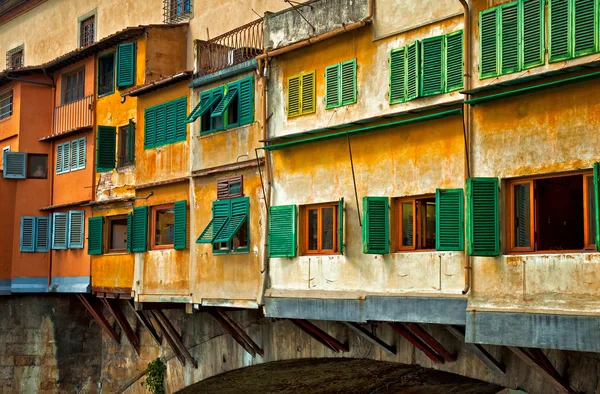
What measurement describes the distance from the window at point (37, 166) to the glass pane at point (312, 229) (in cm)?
1105

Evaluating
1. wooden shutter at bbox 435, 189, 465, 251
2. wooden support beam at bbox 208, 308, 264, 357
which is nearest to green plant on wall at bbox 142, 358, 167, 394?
wooden support beam at bbox 208, 308, 264, 357

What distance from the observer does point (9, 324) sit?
25.3 metres

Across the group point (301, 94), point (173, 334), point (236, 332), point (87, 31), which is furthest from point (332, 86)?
point (87, 31)

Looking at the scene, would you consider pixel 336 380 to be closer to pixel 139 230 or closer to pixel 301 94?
pixel 139 230

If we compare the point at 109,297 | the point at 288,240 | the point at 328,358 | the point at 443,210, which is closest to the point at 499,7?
the point at 443,210

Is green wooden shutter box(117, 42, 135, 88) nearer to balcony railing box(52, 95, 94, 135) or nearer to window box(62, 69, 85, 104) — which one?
balcony railing box(52, 95, 94, 135)

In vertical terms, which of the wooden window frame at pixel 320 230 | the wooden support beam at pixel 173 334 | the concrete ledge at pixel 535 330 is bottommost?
the wooden support beam at pixel 173 334

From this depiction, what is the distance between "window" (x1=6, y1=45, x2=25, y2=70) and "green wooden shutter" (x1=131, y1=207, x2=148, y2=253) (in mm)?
11977

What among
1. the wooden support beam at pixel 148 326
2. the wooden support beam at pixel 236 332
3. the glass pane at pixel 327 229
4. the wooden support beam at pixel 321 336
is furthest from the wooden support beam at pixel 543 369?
the wooden support beam at pixel 148 326

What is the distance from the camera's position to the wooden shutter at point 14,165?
2550 cm

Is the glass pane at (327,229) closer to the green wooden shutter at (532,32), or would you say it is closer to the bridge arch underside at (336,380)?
the bridge arch underside at (336,380)

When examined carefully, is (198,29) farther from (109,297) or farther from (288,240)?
(288,240)

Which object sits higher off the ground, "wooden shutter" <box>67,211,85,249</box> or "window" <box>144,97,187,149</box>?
"window" <box>144,97,187,149</box>

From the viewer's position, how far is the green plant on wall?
22.7 m
